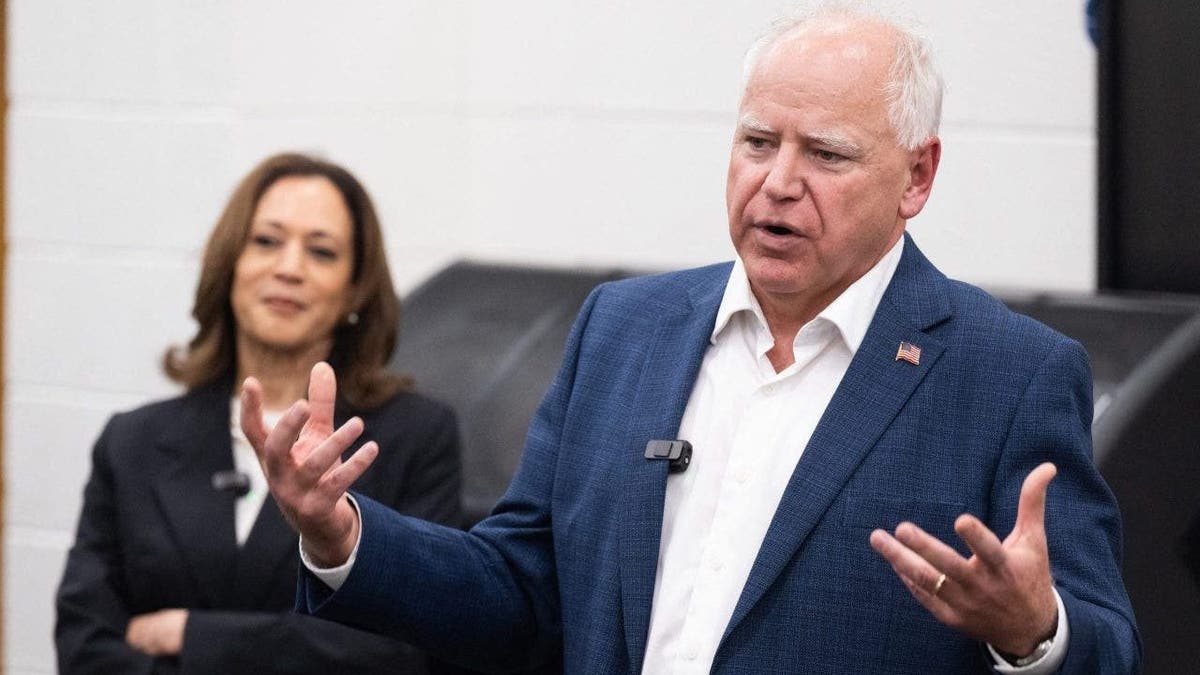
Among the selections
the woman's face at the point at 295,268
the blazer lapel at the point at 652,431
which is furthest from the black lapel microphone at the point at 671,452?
the woman's face at the point at 295,268

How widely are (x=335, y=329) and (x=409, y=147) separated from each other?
1.07m

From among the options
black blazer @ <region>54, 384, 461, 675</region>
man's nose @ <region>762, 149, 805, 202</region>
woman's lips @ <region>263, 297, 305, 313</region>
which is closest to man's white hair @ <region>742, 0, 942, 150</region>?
man's nose @ <region>762, 149, 805, 202</region>

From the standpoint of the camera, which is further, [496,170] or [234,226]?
[496,170]

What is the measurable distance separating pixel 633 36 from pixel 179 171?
1.19 metres

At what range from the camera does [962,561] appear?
1.44 m

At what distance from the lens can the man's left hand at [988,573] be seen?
4.72ft

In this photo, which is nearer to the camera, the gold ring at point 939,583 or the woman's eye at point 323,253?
the gold ring at point 939,583

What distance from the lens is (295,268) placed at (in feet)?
9.69

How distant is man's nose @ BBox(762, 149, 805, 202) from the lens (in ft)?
5.66

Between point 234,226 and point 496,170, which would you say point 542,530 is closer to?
point 234,226

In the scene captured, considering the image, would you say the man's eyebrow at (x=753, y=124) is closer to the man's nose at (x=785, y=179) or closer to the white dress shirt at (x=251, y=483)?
the man's nose at (x=785, y=179)

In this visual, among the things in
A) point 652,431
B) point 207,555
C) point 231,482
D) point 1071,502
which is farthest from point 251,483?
point 1071,502

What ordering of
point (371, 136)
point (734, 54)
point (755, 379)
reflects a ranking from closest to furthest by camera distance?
point (755, 379), point (734, 54), point (371, 136)

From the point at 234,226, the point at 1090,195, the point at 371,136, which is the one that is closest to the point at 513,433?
the point at 234,226
